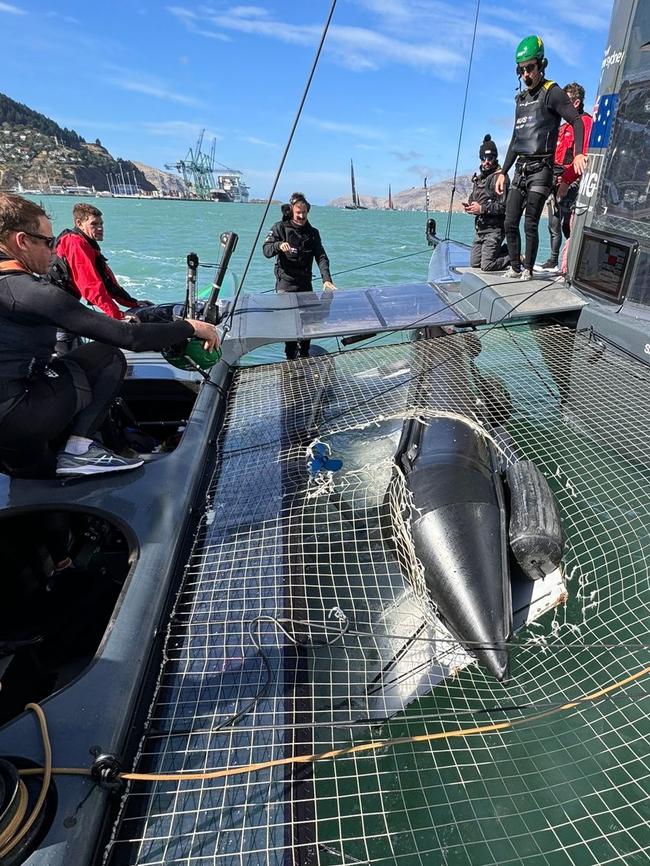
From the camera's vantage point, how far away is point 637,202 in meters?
4.80

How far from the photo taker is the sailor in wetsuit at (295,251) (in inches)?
262

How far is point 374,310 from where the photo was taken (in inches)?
244

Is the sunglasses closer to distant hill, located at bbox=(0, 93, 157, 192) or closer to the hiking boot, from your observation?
the hiking boot

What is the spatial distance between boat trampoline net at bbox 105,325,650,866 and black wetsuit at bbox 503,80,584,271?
2.52 m

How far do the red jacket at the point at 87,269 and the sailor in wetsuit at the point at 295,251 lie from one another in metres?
2.28

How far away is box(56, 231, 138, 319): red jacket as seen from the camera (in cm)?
479

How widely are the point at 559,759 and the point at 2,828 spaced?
2350mm

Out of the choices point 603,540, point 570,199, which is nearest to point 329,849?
point 603,540

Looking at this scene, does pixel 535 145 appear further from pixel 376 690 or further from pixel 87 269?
pixel 376 690

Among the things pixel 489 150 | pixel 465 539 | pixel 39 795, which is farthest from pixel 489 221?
pixel 39 795

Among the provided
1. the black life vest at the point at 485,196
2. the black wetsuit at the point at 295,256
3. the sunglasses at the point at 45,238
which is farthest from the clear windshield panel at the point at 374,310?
the sunglasses at the point at 45,238

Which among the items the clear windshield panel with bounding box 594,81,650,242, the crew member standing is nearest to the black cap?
the crew member standing

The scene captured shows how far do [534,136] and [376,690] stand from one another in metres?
5.38

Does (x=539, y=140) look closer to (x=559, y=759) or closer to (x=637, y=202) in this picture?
(x=637, y=202)
